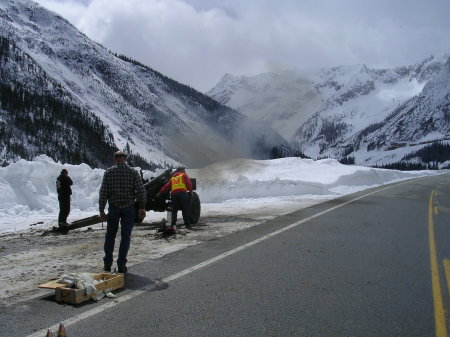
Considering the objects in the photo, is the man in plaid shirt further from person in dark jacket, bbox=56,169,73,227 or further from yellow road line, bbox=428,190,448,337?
person in dark jacket, bbox=56,169,73,227

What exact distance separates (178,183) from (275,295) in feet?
21.9

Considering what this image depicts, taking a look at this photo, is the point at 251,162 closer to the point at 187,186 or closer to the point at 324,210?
the point at 324,210

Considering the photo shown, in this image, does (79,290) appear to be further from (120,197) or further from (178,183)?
(178,183)

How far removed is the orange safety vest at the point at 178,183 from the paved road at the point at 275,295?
2549mm

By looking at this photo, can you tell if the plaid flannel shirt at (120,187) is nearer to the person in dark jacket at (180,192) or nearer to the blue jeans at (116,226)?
the blue jeans at (116,226)

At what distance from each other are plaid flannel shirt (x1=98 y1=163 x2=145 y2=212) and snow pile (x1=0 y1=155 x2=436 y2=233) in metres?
6.28

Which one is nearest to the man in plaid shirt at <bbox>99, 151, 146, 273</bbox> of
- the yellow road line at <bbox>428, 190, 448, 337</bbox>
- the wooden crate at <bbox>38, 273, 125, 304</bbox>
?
the wooden crate at <bbox>38, 273, 125, 304</bbox>

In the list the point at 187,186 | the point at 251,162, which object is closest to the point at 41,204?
the point at 187,186

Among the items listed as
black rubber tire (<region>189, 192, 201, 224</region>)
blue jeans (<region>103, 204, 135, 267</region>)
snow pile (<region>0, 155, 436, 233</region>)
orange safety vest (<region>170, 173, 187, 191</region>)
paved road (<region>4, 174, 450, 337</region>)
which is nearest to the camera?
paved road (<region>4, 174, 450, 337</region>)

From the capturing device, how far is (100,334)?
439 centimetres

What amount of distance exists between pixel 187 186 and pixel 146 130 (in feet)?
586

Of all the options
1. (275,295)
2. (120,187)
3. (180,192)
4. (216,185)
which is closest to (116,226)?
(120,187)

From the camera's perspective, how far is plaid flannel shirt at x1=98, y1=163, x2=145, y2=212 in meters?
6.89

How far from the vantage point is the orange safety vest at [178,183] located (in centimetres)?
1191
